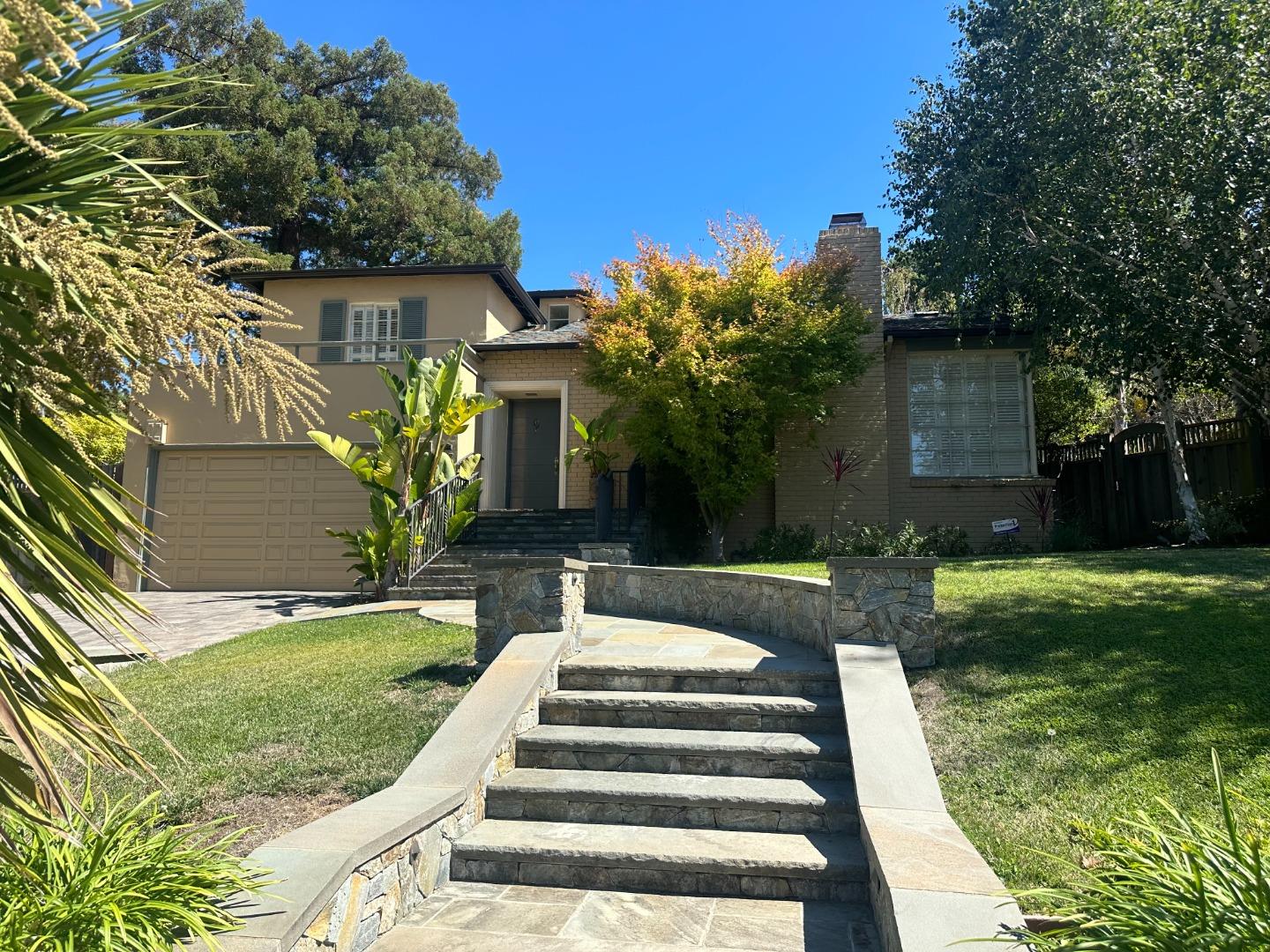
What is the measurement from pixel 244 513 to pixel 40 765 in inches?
590

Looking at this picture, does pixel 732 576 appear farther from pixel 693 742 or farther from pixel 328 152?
pixel 328 152

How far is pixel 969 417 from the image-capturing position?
15.6 m

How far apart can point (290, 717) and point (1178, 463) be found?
12319mm

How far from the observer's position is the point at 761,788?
16.0ft

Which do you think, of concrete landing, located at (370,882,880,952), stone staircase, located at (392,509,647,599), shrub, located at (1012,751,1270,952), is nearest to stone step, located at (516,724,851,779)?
concrete landing, located at (370,882,880,952)

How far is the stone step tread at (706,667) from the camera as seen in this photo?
6070 mm

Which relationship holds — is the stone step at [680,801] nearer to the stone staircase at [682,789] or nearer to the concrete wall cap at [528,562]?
the stone staircase at [682,789]

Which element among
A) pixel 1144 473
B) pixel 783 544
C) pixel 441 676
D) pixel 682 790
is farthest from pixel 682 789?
pixel 1144 473

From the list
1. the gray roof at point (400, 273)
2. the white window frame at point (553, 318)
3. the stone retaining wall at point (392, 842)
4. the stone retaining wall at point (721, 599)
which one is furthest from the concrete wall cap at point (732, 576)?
the white window frame at point (553, 318)

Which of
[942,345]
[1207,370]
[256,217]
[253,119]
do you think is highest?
[253,119]

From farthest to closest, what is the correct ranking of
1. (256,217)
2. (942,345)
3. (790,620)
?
(256,217) < (942,345) < (790,620)

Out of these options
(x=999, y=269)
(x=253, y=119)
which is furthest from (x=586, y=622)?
(x=253, y=119)

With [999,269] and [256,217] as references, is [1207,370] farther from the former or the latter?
[256,217]

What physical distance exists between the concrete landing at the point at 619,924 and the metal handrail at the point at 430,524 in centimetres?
899
